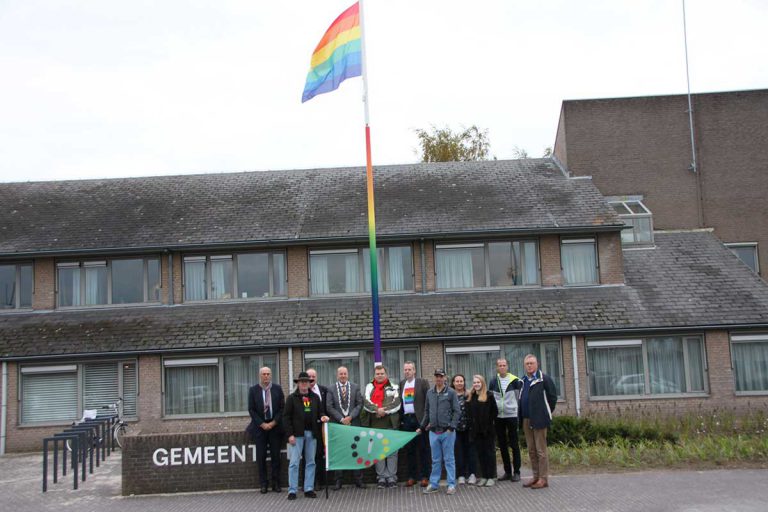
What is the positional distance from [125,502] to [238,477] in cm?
168

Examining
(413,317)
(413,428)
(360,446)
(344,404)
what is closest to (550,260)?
(413,317)

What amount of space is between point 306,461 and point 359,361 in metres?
7.72

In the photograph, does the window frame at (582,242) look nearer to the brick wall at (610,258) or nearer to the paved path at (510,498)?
the brick wall at (610,258)

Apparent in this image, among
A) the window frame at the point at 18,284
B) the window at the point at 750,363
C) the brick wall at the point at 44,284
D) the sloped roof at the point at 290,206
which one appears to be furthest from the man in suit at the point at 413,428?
the window frame at the point at 18,284

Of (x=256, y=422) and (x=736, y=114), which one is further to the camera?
(x=736, y=114)

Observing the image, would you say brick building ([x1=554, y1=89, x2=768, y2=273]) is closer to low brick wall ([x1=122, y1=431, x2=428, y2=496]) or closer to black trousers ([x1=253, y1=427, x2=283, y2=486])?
black trousers ([x1=253, y1=427, x2=283, y2=486])

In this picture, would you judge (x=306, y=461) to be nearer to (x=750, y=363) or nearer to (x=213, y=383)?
(x=213, y=383)

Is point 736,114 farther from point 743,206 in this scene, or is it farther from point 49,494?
point 49,494

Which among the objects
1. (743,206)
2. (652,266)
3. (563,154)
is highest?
(563,154)

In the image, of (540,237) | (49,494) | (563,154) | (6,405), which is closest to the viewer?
(49,494)

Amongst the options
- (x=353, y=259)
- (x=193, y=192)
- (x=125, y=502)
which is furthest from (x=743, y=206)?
(x=125, y=502)

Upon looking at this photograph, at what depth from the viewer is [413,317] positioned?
1919cm

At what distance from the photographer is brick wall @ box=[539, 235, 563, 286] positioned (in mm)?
20172

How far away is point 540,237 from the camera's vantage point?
20.4 metres
